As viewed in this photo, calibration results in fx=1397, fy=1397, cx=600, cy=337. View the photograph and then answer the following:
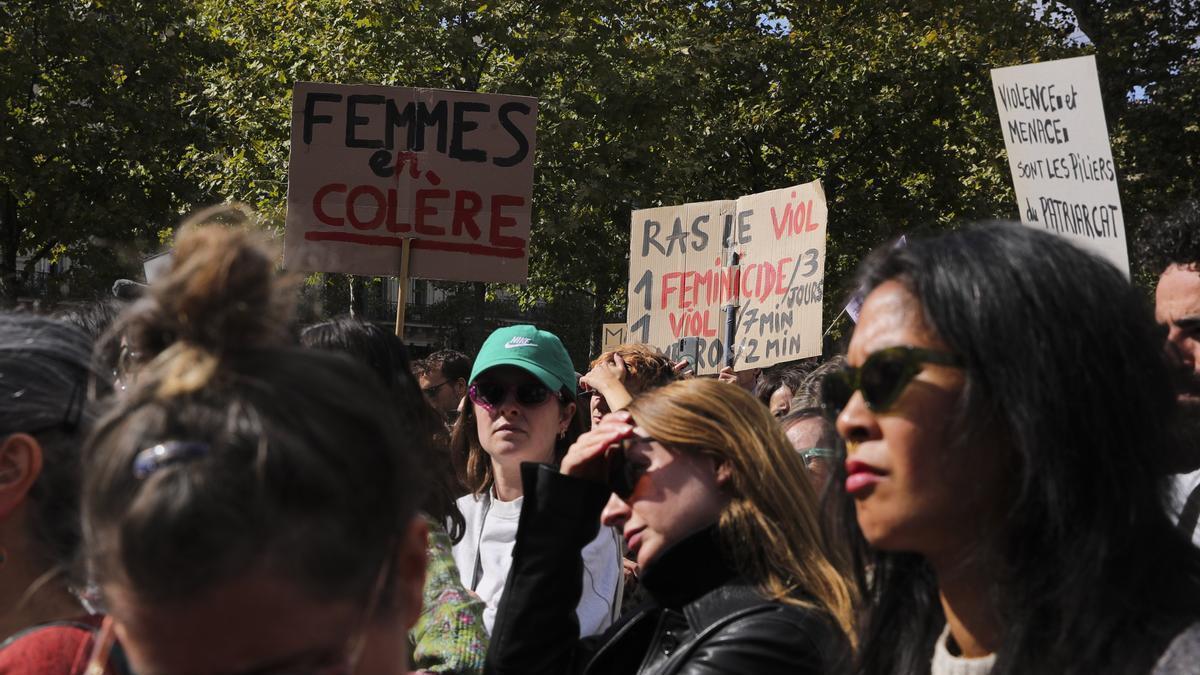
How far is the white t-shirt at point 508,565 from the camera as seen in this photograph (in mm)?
3848

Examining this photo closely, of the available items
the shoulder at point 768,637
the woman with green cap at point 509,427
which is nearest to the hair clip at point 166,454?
the shoulder at point 768,637

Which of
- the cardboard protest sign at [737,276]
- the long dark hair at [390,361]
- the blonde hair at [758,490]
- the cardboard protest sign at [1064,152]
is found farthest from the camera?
the cardboard protest sign at [737,276]

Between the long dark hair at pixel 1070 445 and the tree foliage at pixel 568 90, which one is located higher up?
the tree foliage at pixel 568 90

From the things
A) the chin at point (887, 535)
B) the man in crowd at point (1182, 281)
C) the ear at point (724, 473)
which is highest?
the man in crowd at point (1182, 281)

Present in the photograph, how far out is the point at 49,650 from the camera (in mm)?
1741

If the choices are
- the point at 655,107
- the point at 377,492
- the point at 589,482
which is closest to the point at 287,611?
the point at 377,492

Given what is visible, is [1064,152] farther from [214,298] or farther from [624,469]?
[214,298]

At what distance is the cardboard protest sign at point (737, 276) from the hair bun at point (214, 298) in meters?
5.52

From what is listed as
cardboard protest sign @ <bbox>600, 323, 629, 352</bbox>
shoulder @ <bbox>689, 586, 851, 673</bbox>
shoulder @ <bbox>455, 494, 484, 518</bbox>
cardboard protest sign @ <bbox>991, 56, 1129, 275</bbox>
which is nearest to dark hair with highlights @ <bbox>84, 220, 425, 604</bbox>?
shoulder @ <bbox>689, 586, 851, 673</bbox>

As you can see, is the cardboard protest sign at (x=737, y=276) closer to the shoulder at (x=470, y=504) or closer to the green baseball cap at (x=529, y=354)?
the green baseball cap at (x=529, y=354)

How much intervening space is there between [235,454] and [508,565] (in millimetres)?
2711

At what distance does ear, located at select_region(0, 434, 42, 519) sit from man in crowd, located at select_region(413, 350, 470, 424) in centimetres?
554

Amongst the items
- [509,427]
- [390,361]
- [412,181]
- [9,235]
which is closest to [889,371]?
[390,361]

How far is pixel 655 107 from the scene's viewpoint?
19453 mm
